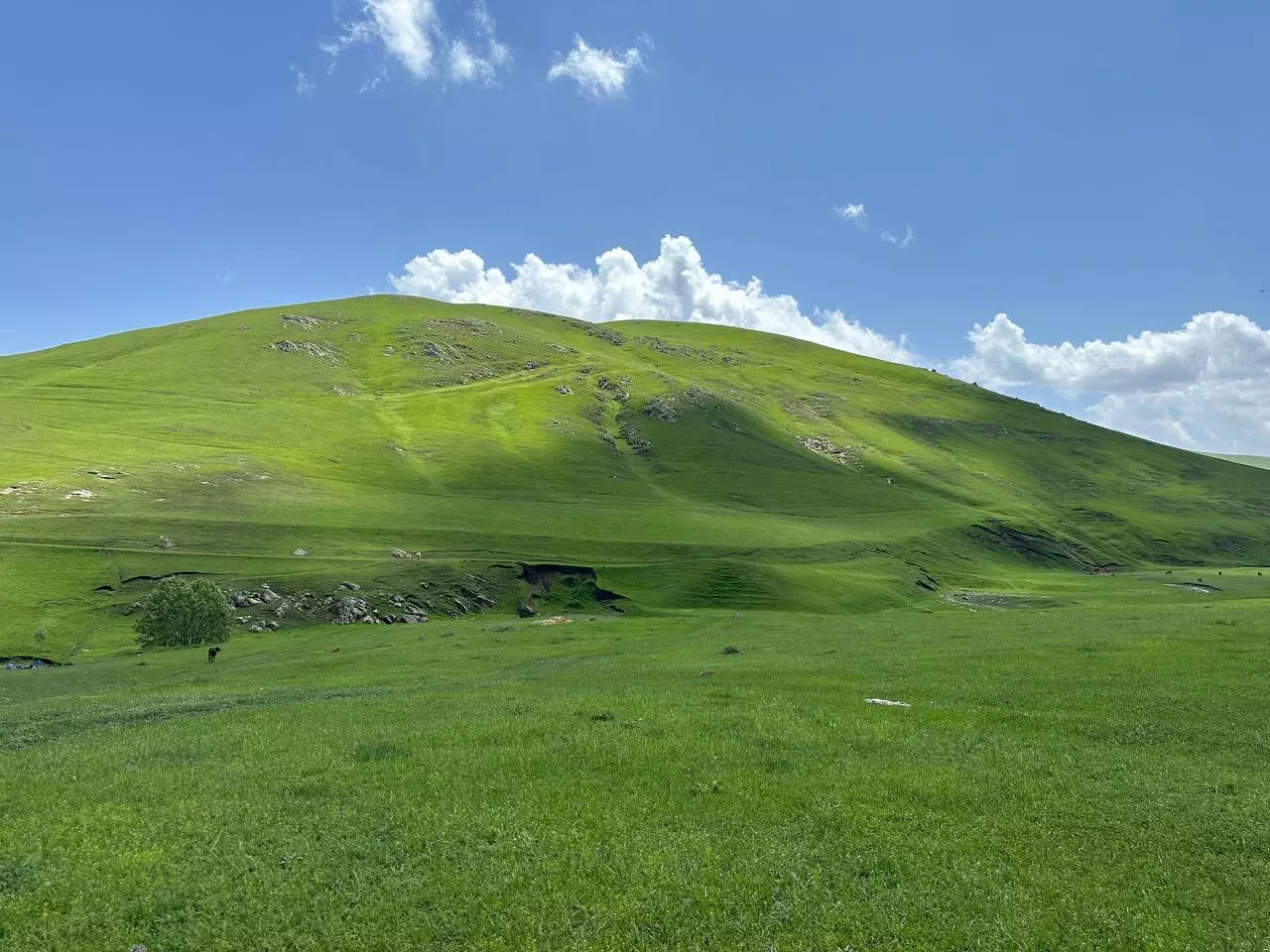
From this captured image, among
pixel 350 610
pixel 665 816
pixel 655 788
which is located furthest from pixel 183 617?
pixel 665 816

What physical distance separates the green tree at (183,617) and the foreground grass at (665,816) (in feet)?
145

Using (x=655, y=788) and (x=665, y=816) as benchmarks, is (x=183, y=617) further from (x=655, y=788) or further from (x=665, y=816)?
(x=665, y=816)

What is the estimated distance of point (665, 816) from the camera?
55.8 ft

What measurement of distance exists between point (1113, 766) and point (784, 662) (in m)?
22.1

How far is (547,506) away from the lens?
146000mm

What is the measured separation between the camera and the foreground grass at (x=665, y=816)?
500 inches

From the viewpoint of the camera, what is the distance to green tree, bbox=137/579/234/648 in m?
74.2

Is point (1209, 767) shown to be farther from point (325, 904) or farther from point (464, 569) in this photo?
point (464, 569)

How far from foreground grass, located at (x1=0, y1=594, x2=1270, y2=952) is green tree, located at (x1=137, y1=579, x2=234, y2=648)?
44.3 meters

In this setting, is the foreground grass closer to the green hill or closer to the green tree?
the green tree

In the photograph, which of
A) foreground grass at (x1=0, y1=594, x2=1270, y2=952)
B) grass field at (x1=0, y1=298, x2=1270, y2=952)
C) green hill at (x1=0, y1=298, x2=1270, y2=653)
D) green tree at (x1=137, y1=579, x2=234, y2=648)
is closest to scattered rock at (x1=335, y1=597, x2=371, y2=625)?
green hill at (x1=0, y1=298, x2=1270, y2=653)

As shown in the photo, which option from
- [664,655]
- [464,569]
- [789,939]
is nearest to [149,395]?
[464,569]

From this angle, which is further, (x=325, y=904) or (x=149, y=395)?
(x=149, y=395)

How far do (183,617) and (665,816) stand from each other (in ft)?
246
